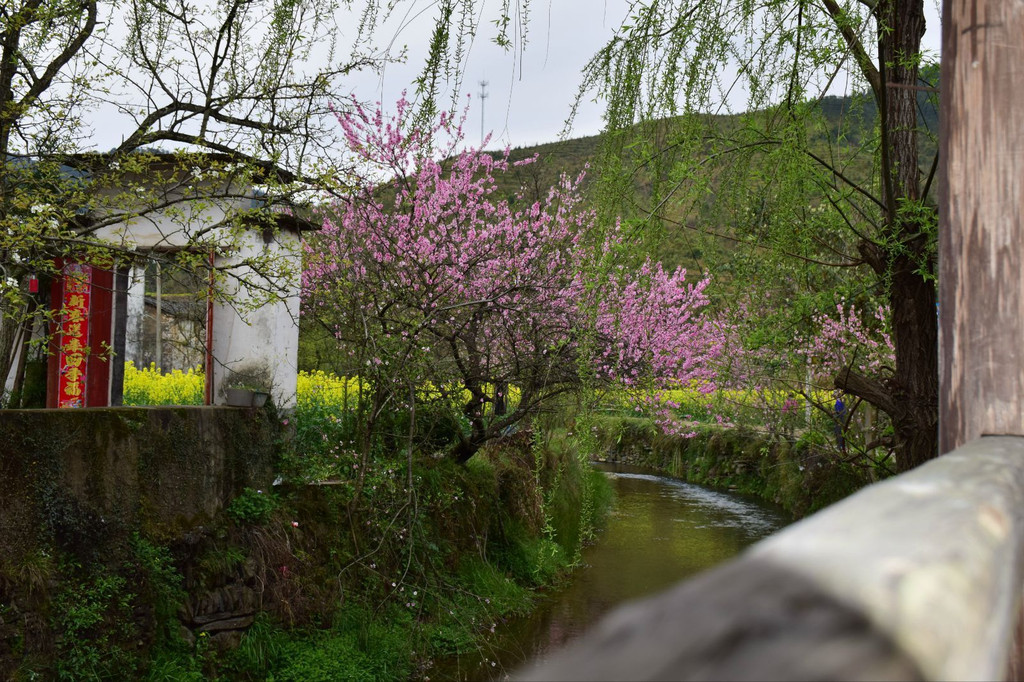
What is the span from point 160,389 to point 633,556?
515cm

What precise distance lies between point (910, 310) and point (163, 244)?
19.7 ft

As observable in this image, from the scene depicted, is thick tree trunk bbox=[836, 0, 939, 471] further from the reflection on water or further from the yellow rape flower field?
the yellow rape flower field

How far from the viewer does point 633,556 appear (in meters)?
8.91

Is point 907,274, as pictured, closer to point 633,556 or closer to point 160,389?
point 633,556

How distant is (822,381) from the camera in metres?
11.1

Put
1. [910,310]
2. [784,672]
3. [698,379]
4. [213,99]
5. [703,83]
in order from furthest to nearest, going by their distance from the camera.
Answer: [698,379] < [213,99] < [910,310] < [703,83] < [784,672]

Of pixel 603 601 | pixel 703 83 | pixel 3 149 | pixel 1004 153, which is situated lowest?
pixel 603 601

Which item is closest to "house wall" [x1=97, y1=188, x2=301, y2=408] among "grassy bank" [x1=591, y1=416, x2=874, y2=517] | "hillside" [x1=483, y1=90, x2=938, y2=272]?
"grassy bank" [x1=591, y1=416, x2=874, y2=517]

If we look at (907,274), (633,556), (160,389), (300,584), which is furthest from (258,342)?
(907,274)

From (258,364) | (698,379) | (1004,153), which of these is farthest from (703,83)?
(698,379)

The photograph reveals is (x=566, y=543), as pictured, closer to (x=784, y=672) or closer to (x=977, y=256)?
(x=977, y=256)

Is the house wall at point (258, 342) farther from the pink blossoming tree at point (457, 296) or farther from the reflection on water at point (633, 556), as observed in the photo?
the reflection on water at point (633, 556)

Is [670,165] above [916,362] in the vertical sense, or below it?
above

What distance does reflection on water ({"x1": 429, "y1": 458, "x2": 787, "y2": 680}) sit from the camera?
6277 mm
